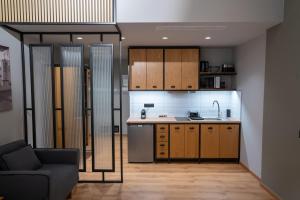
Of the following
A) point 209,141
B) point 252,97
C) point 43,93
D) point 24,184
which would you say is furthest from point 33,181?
point 252,97

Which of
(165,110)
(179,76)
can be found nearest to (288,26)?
(179,76)

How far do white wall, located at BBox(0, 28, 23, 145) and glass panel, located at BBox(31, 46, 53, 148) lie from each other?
224mm

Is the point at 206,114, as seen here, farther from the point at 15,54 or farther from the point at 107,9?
the point at 15,54

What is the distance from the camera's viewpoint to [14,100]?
10.9 feet

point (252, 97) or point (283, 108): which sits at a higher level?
point (252, 97)

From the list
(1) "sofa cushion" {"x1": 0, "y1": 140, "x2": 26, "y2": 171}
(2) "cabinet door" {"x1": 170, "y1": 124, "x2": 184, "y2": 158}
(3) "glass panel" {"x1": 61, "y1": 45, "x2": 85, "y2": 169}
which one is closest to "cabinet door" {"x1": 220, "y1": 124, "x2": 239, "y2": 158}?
(2) "cabinet door" {"x1": 170, "y1": 124, "x2": 184, "y2": 158}

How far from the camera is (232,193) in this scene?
3.28 metres

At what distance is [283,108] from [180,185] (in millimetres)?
2003

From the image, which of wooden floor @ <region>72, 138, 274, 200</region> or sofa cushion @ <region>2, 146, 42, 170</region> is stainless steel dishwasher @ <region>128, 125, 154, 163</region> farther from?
sofa cushion @ <region>2, 146, 42, 170</region>

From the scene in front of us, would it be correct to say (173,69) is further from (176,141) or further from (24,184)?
(24,184)

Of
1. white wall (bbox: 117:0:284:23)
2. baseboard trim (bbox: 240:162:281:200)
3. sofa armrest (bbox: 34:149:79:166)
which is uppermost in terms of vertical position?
white wall (bbox: 117:0:284:23)

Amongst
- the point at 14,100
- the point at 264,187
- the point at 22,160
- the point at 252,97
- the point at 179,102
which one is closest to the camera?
the point at 22,160

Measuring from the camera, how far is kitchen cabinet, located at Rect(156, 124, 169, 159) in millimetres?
4484

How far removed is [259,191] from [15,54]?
14.7 ft
